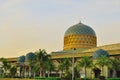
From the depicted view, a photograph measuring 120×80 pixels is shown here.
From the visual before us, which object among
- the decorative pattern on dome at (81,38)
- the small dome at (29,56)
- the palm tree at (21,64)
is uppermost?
the decorative pattern on dome at (81,38)

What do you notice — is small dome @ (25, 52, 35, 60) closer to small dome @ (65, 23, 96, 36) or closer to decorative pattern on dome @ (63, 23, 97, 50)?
decorative pattern on dome @ (63, 23, 97, 50)

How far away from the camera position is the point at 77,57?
106125 mm

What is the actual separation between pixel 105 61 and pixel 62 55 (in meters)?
31.7

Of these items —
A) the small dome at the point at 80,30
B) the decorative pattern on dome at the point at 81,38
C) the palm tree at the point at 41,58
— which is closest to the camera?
the palm tree at the point at 41,58

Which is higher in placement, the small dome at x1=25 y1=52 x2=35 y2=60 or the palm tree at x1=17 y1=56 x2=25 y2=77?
the small dome at x1=25 y1=52 x2=35 y2=60

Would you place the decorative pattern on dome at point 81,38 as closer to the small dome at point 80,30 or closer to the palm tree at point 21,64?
the small dome at point 80,30

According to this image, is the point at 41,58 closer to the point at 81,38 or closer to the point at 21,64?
the point at 21,64

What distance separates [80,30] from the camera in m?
121

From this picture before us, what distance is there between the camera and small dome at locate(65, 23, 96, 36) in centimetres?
12062

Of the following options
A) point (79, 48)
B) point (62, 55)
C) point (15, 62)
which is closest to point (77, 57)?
point (62, 55)

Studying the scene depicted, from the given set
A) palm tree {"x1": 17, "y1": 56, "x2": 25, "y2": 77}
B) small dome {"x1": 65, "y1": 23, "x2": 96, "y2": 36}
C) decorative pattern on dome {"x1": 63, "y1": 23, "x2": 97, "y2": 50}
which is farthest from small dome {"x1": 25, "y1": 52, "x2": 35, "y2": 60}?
small dome {"x1": 65, "y1": 23, "x2": 96, "y2": 36}

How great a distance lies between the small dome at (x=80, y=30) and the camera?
4749 inches

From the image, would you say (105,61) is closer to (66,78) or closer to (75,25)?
(66,78)

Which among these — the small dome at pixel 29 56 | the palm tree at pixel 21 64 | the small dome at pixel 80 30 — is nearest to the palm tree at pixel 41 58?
the small dome at pixel 29 56
